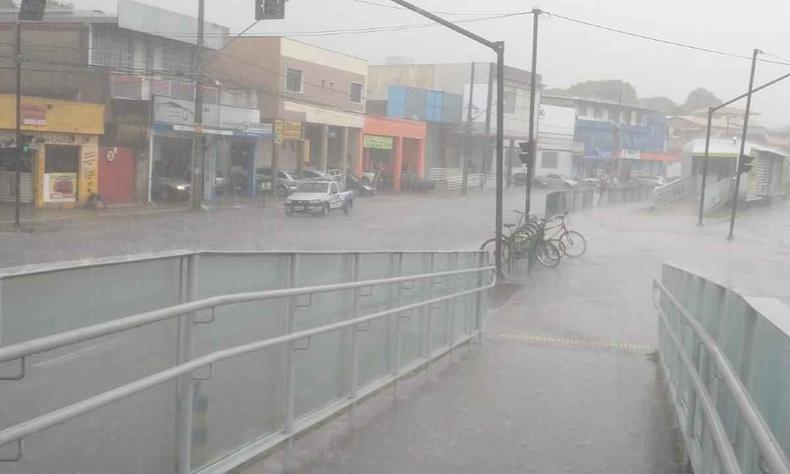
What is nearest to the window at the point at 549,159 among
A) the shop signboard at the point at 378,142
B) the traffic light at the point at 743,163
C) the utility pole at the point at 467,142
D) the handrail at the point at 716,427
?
the utility pole at the point at 467,142

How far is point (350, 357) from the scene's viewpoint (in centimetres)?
657

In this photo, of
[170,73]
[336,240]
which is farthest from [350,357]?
[170,73]

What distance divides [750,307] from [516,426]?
3008 millimetres

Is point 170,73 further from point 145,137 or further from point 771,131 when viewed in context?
point 771,131

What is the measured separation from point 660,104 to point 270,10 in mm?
83987

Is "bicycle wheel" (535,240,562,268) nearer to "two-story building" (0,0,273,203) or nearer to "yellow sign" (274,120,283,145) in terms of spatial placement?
"two-story building" (0,0,273,203)

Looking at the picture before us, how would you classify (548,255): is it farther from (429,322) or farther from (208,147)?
(208,147)

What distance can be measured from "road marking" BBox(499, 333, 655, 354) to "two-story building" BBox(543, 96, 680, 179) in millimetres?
66648

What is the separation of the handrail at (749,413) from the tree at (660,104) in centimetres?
8199

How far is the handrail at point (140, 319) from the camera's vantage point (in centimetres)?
292

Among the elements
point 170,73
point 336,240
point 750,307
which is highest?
point 170,73

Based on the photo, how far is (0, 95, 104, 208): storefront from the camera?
99.5ft

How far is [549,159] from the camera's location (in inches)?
2968

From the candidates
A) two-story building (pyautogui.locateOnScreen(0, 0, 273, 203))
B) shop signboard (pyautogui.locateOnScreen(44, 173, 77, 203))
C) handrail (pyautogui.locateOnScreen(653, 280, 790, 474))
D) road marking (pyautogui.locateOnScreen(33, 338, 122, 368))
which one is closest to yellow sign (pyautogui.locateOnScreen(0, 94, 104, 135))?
two-story building (pyautogui.locateOnScreen(0, 0, 273, 203))
